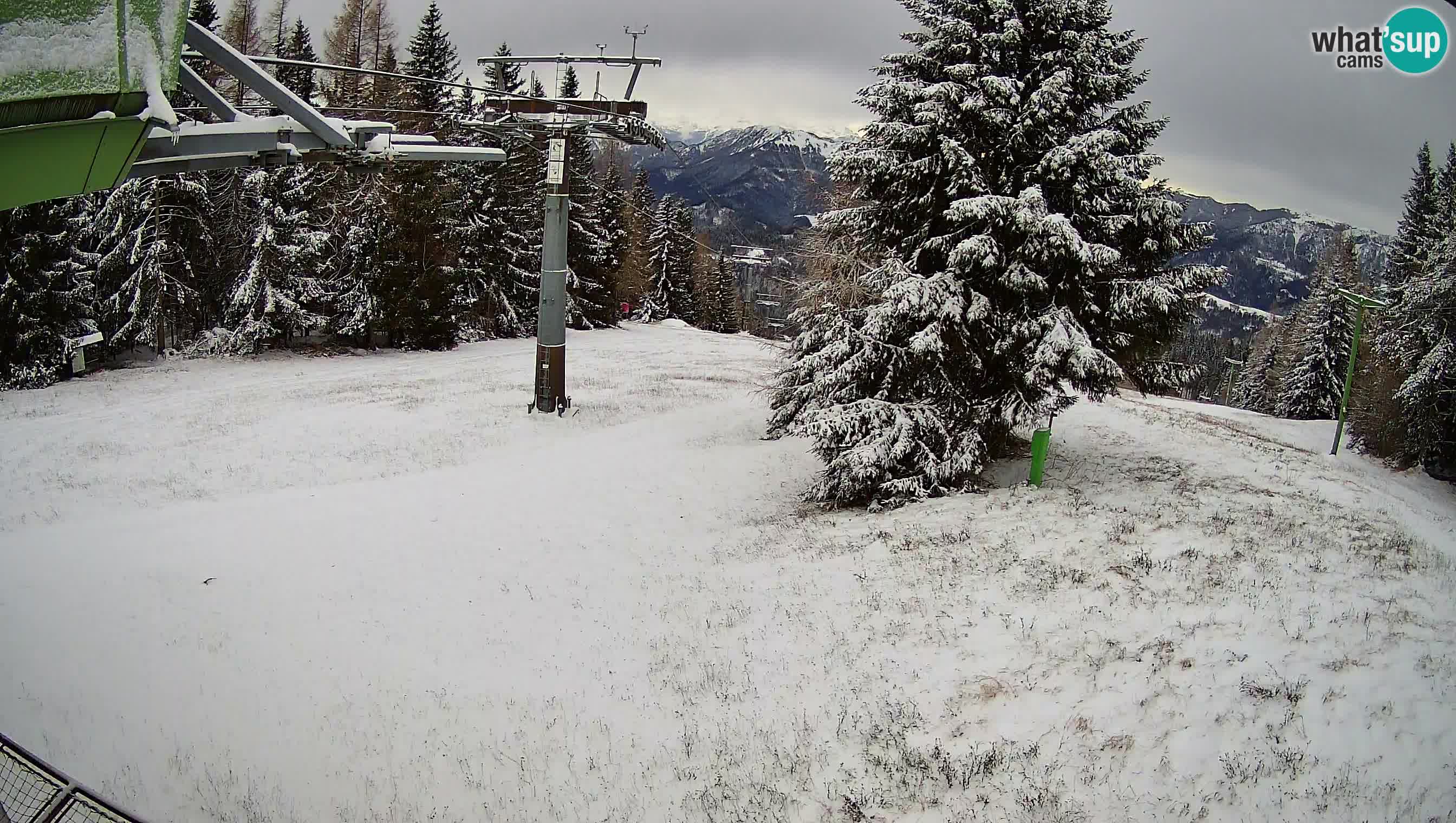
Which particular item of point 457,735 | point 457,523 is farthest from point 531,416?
point 457,735

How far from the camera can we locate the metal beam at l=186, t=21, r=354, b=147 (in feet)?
18.4

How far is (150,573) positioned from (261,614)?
2.10 metres

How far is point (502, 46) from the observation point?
4175 centimetres

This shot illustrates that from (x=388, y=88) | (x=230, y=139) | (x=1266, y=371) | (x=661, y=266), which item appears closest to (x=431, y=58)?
(x=388, y=88)

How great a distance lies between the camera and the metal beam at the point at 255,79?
18.4 ft

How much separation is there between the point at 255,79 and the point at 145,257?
2995 cm

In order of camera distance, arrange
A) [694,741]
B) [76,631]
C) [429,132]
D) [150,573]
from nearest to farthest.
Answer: [694,741], [76,631], [150,573], [429,132]

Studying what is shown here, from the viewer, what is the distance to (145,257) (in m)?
29.1

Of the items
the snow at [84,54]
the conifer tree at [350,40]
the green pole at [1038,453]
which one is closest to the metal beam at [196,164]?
the snow at [84,54]

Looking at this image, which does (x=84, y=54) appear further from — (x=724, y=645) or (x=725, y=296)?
(x=725, y=296)

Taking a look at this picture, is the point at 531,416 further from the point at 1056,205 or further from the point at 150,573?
the point at 1056,205

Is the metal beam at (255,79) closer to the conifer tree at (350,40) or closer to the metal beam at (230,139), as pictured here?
the metal beam at (230,139)

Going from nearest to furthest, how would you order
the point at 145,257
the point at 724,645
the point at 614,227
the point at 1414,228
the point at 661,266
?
the point at 724,645 → the point at 145,257 → the point at 1414,228 → the point at 614,227 → the point at 661,266

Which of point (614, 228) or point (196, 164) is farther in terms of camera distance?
point (614, 228)
